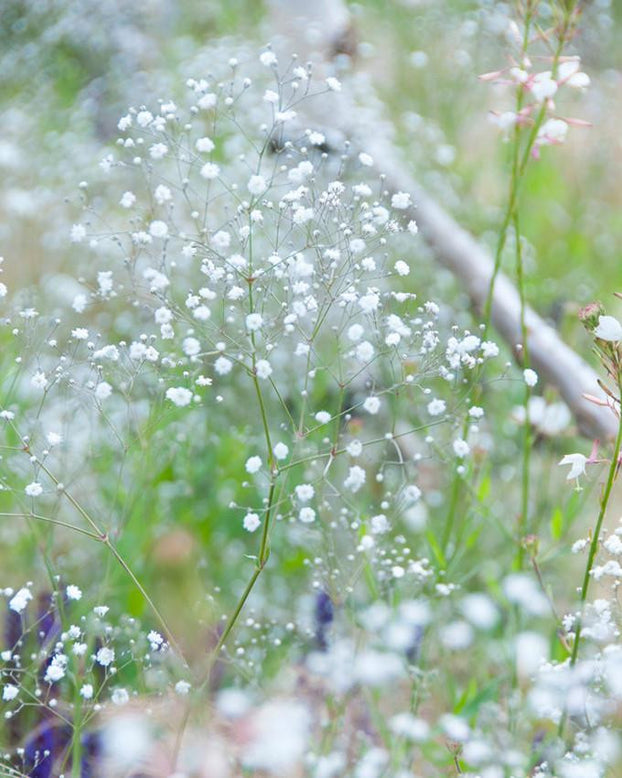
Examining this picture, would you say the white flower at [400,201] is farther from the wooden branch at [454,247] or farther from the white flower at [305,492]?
the wooden branch at [454,247]

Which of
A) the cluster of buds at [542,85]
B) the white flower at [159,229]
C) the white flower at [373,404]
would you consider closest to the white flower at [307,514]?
the white flower at [373,404]

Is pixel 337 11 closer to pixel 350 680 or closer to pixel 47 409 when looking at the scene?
pixel 47 409

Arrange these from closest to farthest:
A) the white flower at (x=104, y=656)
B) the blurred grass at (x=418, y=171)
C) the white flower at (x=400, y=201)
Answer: the white flower at (x=104, y=656), the white flower at (x=400, y=201), the blurred grass at (x=418, y=171)

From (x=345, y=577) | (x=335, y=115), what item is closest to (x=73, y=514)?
(x=345, y=577)

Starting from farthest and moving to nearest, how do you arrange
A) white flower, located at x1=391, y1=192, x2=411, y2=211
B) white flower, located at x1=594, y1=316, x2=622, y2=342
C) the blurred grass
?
1. the blurred grass
2. white flower, located at x1=391, y1=192, x2=411, y2=211
3. white flower, located at x1=594, y1=316, x2=622, y2=342

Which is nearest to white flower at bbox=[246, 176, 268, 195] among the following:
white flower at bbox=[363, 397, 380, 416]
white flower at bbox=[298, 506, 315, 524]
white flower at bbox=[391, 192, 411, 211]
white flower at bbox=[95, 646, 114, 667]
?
white flower at bbox=[391, 192, 411, 211]

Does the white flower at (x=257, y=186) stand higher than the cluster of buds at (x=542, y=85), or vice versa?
the cluster of buds at (x=542, y=85)

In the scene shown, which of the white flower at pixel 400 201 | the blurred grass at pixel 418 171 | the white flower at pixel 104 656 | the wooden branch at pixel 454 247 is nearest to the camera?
the white flower at pixel 104 656

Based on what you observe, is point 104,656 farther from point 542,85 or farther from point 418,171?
point 418,171

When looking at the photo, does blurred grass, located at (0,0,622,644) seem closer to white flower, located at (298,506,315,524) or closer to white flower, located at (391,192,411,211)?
white flower, located at (298,506,315,524)

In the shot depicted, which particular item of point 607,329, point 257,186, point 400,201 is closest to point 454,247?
point 400,201
